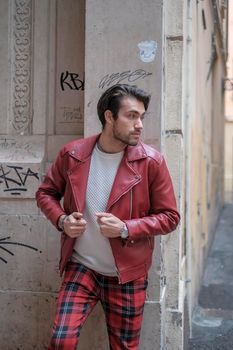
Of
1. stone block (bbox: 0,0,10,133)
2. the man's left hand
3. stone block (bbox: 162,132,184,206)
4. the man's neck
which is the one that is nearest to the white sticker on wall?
stone block (bbox: 162,132,184,206)

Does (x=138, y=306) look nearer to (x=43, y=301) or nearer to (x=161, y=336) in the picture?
(x=161, y=336)

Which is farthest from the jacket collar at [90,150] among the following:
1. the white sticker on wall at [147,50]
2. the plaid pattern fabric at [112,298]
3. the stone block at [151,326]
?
the stone block at [151,326]

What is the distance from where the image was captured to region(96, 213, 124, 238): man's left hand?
2830 mm

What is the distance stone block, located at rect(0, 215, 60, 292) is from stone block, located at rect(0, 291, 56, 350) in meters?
0.07

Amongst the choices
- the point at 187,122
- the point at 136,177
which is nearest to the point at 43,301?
the point at 136,177

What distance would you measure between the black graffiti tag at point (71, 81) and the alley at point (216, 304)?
103 inches

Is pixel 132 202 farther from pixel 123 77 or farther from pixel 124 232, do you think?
pixel 123 77

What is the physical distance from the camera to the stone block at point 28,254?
4.16 meters

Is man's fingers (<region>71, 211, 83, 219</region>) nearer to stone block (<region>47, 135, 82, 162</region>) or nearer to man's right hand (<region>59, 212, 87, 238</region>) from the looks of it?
man's right hand (<region>59, 212, 87, 238</region>)

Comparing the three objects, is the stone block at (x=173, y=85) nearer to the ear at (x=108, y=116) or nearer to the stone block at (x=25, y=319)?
the ear at (x=108, y=116)

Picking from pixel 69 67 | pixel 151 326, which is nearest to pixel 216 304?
pixel 151 326

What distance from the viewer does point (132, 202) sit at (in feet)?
9.98

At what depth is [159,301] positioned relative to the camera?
3832 mm

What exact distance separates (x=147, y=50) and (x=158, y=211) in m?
1.41
